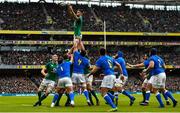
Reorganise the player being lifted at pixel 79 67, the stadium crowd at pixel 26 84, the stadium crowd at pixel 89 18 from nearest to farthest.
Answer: the player being lifted at pixel 79 67 → the stadium crowd at pixel 26 84 → the stadium crowd at pixel 89 18

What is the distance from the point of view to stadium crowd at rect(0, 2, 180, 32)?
6875 cm

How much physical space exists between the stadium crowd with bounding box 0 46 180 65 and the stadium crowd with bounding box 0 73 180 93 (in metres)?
2.69

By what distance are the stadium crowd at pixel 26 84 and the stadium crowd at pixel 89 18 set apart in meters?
7.51

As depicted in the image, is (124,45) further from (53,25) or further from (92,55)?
(53,25)

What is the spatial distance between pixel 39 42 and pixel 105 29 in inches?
419

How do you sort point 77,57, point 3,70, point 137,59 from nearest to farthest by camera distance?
point 77,57 → point 3,70 → point 137,59

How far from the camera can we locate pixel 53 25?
228 ft

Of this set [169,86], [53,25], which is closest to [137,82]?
[169,86]

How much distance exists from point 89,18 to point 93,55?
6.54 m

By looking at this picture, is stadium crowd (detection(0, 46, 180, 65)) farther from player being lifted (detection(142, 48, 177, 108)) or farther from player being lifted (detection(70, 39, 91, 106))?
player being lifted (detection(142, 48, 177, 108))

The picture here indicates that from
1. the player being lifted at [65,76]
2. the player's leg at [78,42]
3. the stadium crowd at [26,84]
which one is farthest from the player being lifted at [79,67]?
the stadium crowd at [26,84]

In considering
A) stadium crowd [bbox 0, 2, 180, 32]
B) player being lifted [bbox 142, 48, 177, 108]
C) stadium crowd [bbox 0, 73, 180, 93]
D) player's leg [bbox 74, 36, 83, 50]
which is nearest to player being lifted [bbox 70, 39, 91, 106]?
player's leg [bbox 74, 36, 83, 50]

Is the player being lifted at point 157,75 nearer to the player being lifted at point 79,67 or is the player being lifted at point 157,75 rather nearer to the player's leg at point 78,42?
the player being lifted at point 79,67

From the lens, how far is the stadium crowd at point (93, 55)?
6609 cm
